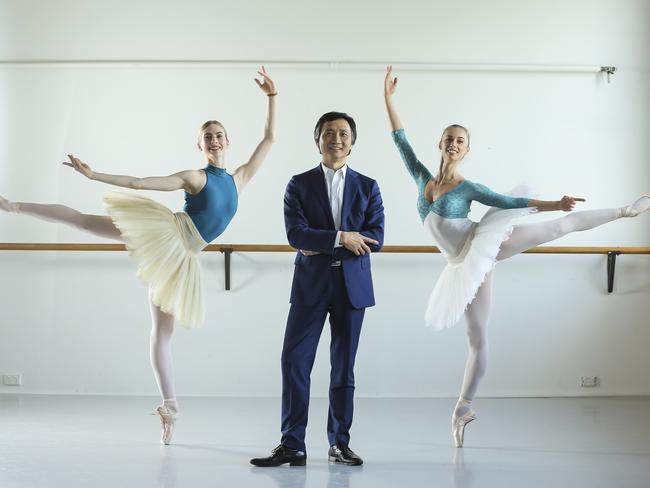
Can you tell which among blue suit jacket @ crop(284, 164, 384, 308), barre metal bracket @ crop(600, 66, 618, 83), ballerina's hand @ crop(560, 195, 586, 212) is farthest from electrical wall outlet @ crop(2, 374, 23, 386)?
barre metal bracket @ crop(600, 66, 618, 83)

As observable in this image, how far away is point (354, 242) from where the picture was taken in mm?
3129

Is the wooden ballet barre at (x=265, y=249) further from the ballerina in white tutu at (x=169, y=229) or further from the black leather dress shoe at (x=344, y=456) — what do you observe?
the black leather dress shoe at (x=344, y=456)

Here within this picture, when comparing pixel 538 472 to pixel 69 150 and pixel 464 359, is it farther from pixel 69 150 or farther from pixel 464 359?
pixel 69 150

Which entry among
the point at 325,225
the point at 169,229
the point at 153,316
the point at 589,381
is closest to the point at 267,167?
the point at 169,229

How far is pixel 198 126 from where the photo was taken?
16.9ft

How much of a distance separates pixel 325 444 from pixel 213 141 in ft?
4.60

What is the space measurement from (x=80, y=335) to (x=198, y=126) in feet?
4.77

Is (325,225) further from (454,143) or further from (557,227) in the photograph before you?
(557,227)

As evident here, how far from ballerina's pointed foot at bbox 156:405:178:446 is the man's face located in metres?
1.31

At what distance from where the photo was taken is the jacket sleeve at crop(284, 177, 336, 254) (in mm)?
3129

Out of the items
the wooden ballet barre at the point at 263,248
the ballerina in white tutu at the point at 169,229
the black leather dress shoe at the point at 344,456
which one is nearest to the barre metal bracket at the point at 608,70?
the wooden ballet barre at the point at 263,248

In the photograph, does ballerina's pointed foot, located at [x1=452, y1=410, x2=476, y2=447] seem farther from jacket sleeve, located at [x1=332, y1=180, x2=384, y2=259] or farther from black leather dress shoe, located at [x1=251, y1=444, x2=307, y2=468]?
jacket sleeve, located at [x1=332, y1=180, x2=384, y2=259]

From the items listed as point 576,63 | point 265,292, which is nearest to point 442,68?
point 576,63

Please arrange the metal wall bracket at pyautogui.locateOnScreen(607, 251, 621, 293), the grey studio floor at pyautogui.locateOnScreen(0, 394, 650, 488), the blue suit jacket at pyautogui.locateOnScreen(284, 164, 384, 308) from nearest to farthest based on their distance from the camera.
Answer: the grey studio floor at pyautogui.locateOnScreen(0, 394, 650, 488) < the blue suit jacket at pyautogui.locateOnScreen(284, 164, 384, 308) < the metal wall bracket at pyautogui.locateOnScreen(607, 251, 621, 293)
